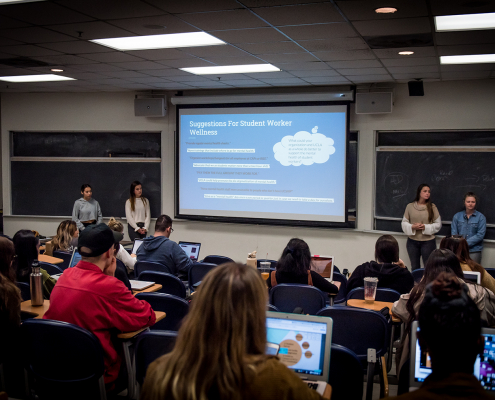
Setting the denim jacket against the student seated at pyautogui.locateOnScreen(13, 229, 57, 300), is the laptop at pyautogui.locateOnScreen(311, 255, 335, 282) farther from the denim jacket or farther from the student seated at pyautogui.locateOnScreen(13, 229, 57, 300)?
the denim jacket

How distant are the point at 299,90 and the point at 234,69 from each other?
1672 mm

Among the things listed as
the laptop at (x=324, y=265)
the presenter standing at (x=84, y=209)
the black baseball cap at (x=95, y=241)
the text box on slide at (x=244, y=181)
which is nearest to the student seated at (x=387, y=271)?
the laptop at (x=324, y=265)

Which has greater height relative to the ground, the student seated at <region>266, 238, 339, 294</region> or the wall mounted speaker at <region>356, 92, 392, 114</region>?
the wall mounted speaker at <region>356, 92, 392, 114</region>

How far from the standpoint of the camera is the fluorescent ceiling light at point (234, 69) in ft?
20.0

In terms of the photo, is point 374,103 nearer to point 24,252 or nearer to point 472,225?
point 472,225

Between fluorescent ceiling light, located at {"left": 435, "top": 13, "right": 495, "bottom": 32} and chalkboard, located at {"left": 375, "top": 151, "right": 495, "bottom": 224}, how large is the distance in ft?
10.0

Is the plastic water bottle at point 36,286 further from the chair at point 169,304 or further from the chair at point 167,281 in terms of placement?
the chair at point 167,281

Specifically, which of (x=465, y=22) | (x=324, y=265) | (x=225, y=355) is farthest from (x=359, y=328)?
(x=465, y=22)

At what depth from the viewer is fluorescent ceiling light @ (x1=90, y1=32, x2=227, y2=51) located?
4.67 meters

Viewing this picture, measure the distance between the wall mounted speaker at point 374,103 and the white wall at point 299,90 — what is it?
232 millimetres

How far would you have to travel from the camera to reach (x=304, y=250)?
406cm

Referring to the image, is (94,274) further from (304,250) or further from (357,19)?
(357,19)

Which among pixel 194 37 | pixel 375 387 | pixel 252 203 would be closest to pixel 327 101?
pixel 252 203

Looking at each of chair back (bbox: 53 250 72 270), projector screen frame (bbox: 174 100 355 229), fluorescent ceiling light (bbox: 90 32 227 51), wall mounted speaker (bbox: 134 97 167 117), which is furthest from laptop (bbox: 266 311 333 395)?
wall mounted speaker (bbox: 134 97 167 117)
